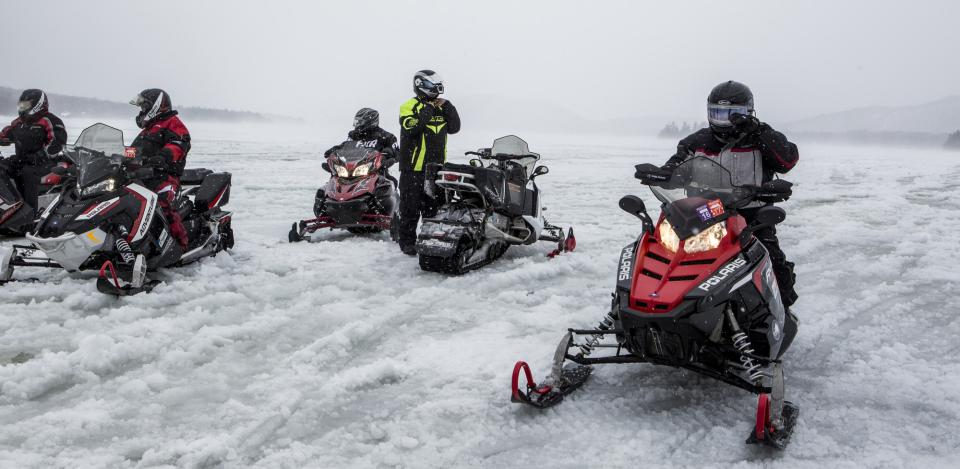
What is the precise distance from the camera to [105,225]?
216 inches

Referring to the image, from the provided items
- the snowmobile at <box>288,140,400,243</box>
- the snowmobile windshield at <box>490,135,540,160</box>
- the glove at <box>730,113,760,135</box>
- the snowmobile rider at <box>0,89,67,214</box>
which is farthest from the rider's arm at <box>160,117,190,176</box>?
the glove at <box>730,113,760,135</box>

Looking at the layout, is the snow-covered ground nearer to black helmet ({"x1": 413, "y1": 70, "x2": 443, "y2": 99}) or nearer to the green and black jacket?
the green and black jacket

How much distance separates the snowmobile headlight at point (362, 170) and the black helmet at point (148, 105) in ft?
8.16

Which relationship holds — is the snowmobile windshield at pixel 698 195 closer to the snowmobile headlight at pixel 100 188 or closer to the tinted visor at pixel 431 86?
the tinted visor at pixel 431 86

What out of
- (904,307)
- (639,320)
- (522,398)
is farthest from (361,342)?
(904,307)

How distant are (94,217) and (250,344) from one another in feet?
6.53

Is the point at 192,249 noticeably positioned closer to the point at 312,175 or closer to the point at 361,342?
the point at 361,342

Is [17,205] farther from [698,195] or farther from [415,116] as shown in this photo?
[698,195]

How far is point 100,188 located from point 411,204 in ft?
9.72

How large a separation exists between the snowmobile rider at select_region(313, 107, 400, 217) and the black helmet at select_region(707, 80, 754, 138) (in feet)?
17.4

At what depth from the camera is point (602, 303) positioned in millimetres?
5555

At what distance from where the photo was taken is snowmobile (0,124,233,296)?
17.5 feet

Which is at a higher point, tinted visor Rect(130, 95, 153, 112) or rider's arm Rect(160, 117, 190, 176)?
tinted visor Rect(130, 95, 153, 112)

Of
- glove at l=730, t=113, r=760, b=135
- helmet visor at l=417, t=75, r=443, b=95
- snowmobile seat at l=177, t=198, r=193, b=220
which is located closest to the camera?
glove at l=730, t=113, r=760, b=135
